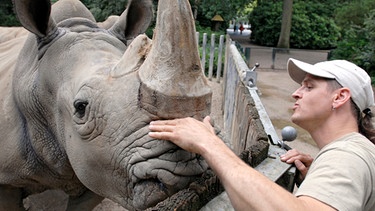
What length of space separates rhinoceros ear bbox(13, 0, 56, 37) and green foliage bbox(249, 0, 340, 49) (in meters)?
24.8

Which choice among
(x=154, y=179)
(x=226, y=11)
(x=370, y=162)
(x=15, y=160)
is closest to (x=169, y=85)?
(x=154, y=179)

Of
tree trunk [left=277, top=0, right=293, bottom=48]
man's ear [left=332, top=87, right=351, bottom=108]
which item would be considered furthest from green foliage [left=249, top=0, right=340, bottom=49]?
man's ear [left=332, top=87, right=351, bottom=108]

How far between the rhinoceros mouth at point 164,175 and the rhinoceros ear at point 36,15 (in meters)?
1.29

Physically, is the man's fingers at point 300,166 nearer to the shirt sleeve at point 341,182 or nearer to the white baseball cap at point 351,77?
the white baseball cap at point 351,77

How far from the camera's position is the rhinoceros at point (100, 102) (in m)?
1.75

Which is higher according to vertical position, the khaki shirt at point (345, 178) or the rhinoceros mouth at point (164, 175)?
the khaki shirt at point (345, 178)

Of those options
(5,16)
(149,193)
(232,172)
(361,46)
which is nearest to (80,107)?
(149,193)

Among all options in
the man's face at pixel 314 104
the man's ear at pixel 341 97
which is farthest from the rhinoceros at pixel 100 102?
the man's ear at pixel 341 97

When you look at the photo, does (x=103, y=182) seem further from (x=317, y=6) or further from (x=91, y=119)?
(x=317, y=6)

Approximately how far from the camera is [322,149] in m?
1.74

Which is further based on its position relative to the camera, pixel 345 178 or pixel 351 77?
pixel 351 77

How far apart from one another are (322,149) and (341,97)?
24cm

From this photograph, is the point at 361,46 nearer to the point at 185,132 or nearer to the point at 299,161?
the point at 299,161

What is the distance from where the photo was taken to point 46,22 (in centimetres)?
262
